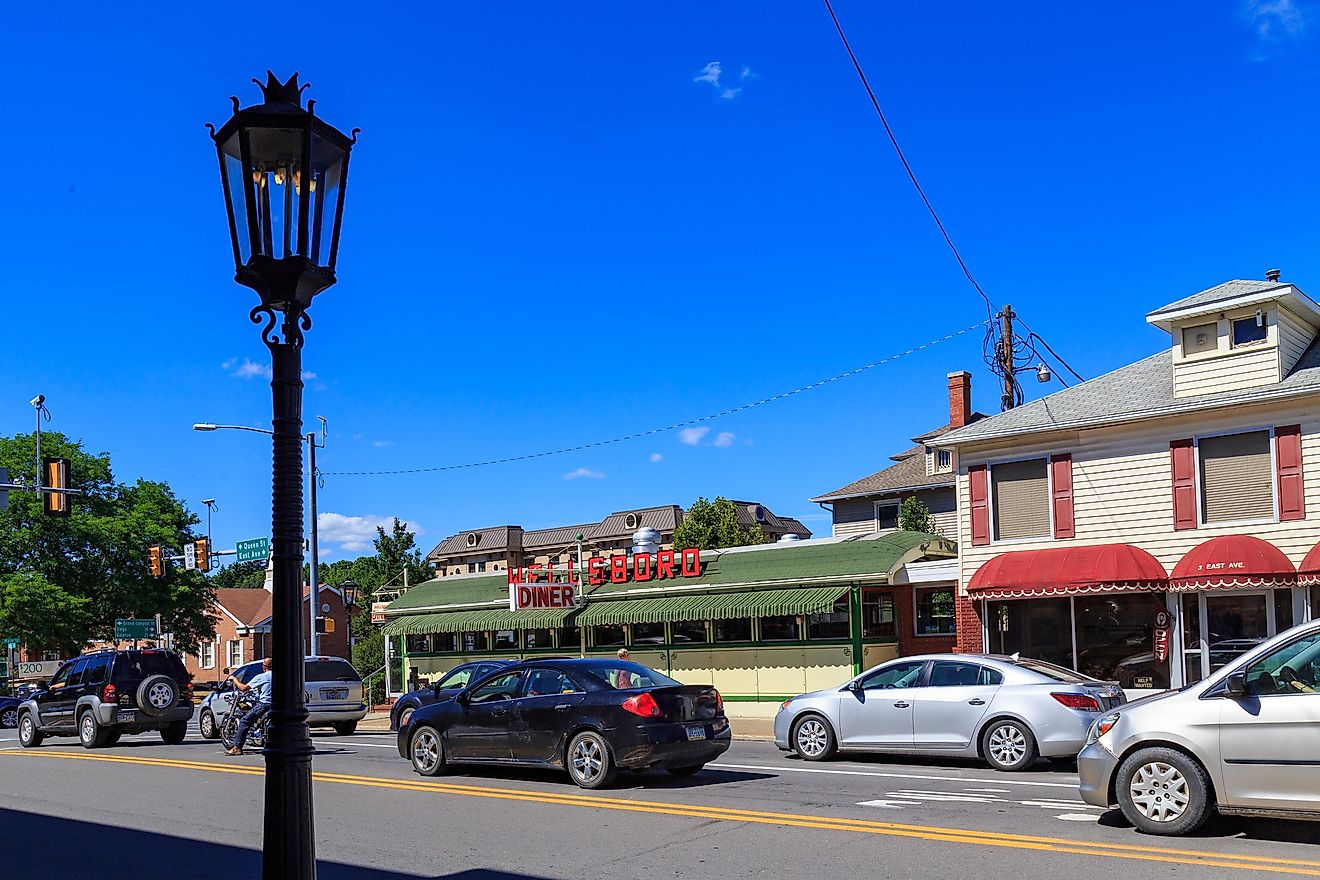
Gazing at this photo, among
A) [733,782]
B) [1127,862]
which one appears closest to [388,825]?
[733,782]

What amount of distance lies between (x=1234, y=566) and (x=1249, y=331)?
455 centimetres

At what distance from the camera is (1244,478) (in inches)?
884

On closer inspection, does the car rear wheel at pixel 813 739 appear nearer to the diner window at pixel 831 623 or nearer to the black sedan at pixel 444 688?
the black sedan at pixel 444 688

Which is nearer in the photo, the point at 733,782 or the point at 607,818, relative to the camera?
the point at 607,818

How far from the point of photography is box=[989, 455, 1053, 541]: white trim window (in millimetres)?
→ 24859

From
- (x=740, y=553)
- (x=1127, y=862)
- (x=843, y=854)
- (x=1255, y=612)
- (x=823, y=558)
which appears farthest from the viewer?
(x=740, y=553)

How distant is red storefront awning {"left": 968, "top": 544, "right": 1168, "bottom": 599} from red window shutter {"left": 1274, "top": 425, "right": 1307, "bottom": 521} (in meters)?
2.40

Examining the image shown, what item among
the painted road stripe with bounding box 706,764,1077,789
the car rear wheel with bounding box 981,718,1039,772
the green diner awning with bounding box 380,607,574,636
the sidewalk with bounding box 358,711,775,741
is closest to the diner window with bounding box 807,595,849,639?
the sidewalk with bounding box 358,711,775,741

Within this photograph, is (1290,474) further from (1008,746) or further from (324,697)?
(324,697)

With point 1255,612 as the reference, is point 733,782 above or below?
below

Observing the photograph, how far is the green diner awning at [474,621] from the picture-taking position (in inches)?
1277

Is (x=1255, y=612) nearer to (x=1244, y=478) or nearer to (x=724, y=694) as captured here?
(x=1244, y=478)

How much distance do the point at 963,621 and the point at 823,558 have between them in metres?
3.70

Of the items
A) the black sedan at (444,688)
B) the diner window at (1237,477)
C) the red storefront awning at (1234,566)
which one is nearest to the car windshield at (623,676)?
the black sedan at (444,688)
